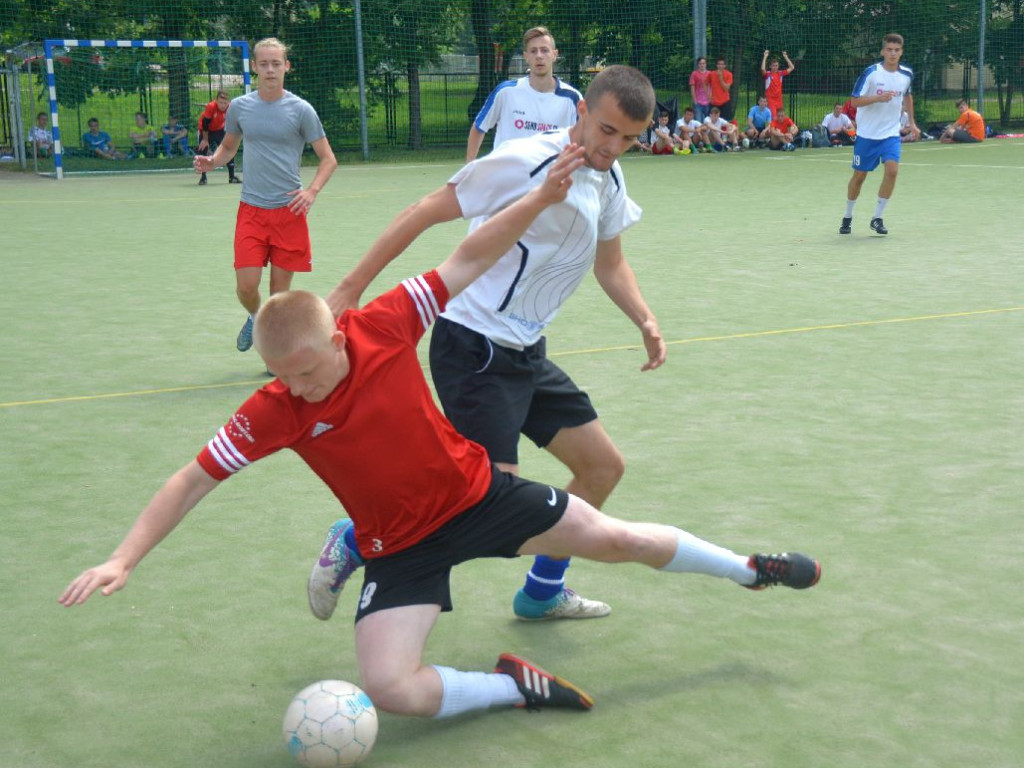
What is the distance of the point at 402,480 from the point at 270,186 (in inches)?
202

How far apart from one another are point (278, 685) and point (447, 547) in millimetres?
698

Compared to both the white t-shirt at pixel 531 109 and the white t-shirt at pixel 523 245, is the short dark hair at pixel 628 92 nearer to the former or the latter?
the white t-shirt at pixel 523 245

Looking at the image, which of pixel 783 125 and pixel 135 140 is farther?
pixel 783 125

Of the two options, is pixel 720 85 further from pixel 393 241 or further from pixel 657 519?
pixel 393 241

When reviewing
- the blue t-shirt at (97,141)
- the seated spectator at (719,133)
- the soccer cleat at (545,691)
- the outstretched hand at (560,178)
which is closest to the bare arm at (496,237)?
the outstretched hand at (560,178)

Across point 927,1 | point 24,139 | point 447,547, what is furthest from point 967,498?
point 927,1

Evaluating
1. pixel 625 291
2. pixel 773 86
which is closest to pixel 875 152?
pixel 625 291

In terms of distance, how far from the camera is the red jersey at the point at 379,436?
3.42 meters

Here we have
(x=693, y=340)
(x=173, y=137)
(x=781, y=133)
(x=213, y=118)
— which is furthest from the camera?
(x=781, y=133)

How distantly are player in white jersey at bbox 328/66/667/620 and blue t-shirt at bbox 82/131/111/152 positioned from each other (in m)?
25.3

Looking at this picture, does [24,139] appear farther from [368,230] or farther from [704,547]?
[704,547]

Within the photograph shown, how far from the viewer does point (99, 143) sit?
27.8m

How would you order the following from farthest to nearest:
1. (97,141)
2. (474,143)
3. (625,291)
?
(97,141) → (474,143) → (625,291)

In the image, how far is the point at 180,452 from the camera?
6.36 meters
